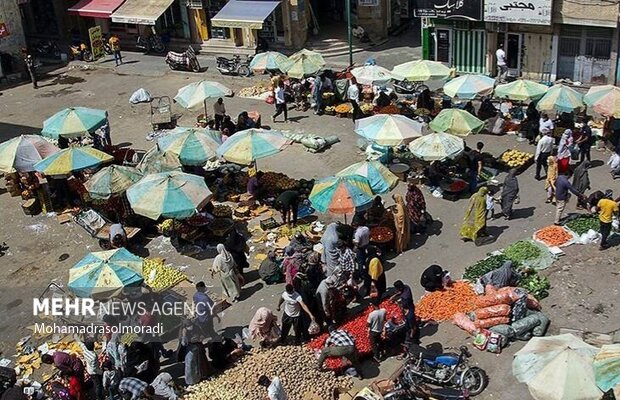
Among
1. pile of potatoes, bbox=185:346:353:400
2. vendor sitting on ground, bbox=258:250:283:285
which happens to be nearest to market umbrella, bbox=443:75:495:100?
vendor sitting on ground, bbox=258:250:283:285

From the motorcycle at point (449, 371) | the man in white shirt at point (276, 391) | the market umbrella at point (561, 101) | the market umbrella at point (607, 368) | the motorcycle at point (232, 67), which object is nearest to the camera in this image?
the market umbrella at point (607, 368)

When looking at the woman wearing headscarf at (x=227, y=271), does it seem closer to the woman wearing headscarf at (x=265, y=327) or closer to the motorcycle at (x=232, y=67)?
the woman wearing headscarf at (x=265, y=327)

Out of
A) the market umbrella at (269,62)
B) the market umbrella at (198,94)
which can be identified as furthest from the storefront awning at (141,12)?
the market umbrella at (198,94)

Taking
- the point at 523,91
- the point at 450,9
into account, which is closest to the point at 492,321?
the point at 523,91

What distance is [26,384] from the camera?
14.8 meters

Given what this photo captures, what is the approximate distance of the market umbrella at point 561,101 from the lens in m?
21.9

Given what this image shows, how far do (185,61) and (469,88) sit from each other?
51.6 feet

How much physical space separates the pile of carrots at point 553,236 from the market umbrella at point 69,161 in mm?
12342

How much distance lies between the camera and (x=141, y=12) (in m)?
36.7

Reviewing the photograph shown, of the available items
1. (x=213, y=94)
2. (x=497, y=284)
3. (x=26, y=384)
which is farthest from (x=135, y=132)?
(x=497, y=284)

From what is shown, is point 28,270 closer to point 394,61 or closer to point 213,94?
point 213,94

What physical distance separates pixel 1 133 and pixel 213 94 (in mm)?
10315

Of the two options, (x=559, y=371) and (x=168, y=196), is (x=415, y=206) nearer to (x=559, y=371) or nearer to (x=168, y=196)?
(x=168, y=196)

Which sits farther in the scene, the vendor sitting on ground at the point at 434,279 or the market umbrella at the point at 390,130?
the market umbrella at the point at 390,130
